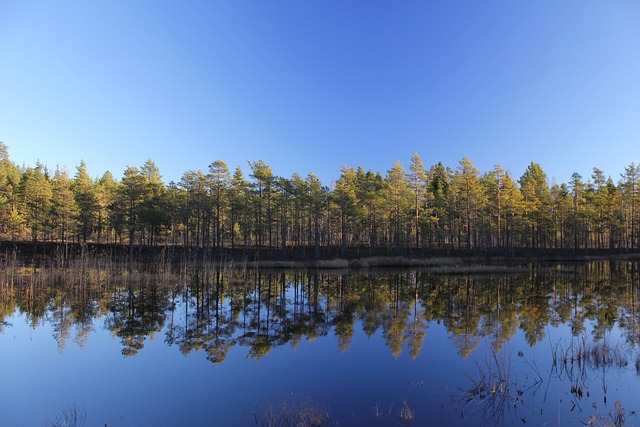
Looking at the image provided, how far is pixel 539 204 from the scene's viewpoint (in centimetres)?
6919

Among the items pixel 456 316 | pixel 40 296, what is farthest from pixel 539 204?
pixel 40 296

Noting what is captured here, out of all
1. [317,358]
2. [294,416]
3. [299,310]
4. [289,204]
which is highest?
[289,204]

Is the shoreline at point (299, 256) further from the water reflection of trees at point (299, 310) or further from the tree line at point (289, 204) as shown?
the water reflection of trees at point (299, 310)

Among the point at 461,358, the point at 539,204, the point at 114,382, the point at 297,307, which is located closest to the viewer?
the point at 114,382

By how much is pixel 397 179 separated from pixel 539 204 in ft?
96.0

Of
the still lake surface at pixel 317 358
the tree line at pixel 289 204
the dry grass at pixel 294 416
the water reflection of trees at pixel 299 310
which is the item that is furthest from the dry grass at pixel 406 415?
the tree line at pixel 289 204

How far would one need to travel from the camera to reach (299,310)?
824 inches

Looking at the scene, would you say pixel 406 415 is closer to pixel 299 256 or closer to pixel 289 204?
pixel 299 256

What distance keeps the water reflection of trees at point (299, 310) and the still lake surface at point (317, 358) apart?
0.14 m

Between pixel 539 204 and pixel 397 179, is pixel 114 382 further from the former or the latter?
pixel 539 204

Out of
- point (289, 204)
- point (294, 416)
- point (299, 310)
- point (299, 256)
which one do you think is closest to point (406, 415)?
point (294, 416)

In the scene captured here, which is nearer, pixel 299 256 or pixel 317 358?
pixel 317 358

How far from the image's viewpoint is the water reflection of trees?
15219 millimetres

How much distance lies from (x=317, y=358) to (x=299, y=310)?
8119 millimetres
